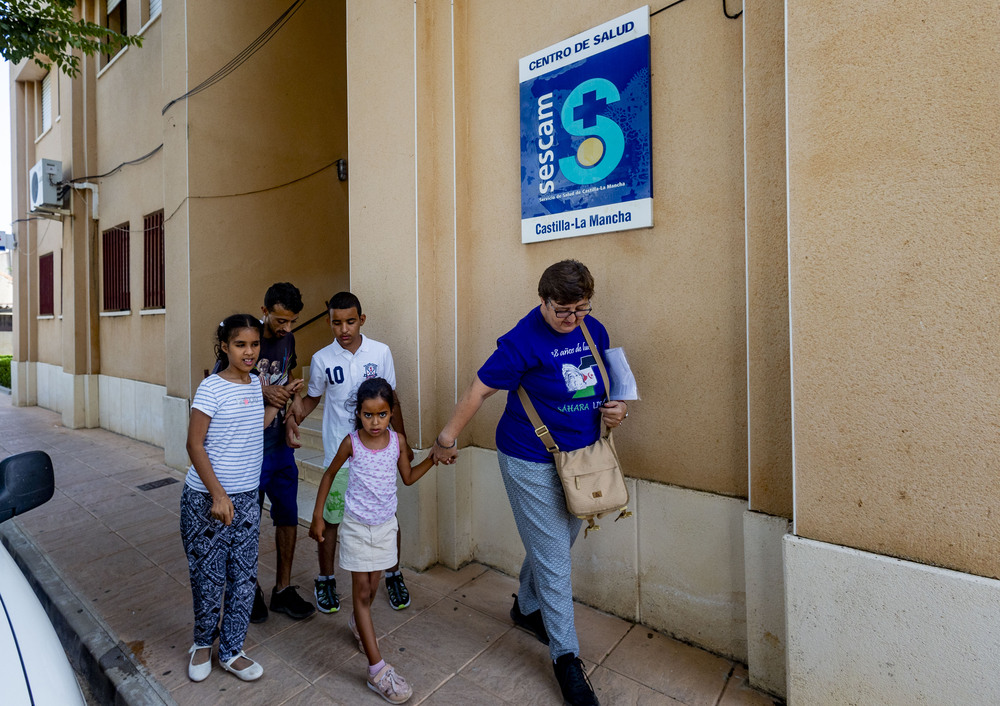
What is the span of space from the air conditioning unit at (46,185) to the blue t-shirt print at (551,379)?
9.66 metres

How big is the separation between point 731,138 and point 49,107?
13014 millimetres

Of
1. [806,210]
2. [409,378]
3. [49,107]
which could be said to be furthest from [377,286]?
[49,107]

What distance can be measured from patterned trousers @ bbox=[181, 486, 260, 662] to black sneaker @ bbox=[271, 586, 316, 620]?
455 millimetres

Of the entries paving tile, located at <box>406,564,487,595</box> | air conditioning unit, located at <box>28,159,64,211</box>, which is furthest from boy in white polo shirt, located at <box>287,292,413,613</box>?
air conditioning unit, located at <box>28,159,64,211</box>

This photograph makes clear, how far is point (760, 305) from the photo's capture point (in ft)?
7.61

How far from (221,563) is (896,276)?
2.99m

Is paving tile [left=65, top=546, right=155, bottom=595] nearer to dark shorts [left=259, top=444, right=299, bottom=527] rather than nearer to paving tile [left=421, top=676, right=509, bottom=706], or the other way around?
dark shorts [left=259, top=444, right=299, bottom=527]

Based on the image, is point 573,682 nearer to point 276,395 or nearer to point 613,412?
point 613,412

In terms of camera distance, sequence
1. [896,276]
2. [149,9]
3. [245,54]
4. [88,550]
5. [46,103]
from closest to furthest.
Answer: [896,276] → [88,550] → [245,54] → [149,9] → [46,103]

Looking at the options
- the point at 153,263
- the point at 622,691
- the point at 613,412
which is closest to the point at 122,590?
the point at 622,691

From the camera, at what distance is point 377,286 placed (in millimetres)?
3711

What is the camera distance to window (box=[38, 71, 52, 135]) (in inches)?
402

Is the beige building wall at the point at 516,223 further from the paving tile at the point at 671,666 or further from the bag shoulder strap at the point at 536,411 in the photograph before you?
the paving tile at the point at 671,666

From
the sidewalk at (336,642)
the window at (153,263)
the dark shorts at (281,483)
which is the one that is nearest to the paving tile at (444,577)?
the sidewalk at (336,642)
